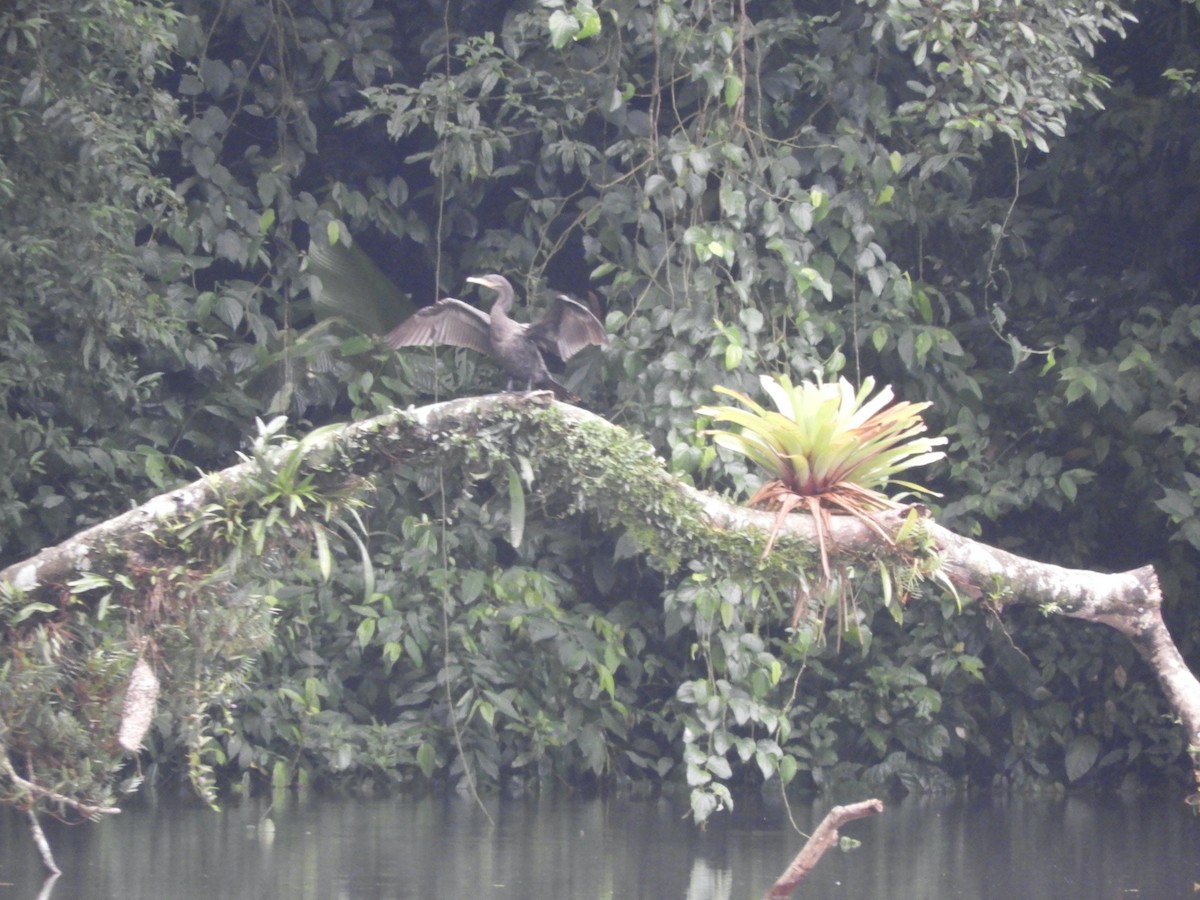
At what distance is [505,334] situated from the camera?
4.81 m

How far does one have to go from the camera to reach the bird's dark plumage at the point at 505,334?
4.74 metres

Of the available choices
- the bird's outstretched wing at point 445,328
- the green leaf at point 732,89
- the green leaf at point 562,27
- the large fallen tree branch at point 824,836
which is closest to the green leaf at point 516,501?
the large fallen tree branch at point 824,836

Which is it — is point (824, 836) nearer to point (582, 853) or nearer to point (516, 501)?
point (516, 501)

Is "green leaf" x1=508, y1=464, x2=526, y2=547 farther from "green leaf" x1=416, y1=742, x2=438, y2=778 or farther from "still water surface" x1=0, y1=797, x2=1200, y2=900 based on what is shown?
"green leaf" x1=416, y1=742, x2=438, y2=778

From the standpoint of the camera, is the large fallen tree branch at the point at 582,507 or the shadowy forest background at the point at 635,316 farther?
the shadowy forest background at the point at 635,316

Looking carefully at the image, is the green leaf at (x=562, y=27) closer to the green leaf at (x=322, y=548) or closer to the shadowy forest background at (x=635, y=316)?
the shadowy forest background at (x=635, y=316)

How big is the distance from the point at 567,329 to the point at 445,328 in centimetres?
44

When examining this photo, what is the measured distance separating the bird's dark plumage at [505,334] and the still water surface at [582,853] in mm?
1468

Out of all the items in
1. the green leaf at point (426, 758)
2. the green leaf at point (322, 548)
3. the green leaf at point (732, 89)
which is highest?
the green leaf at point (732, 89)

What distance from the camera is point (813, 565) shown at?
11.5 ft

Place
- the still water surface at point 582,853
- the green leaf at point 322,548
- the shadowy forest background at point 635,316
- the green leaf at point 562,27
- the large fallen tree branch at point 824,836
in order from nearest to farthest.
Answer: the large fallen tree branch at point 824,836 → the green leaf at point 322,548 → the still water surface at point 582,853 → the green leaf at point 562,27 → the shadowy forest background at point 635,316

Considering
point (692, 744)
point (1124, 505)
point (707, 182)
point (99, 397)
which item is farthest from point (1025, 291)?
point (99, 397)

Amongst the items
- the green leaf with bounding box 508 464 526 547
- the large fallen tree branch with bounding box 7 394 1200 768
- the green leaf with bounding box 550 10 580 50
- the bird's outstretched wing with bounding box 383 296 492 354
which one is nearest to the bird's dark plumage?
the bird's outstretched wing with bounding box 383 296 492 354

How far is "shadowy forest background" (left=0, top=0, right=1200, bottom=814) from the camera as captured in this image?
498 cm
